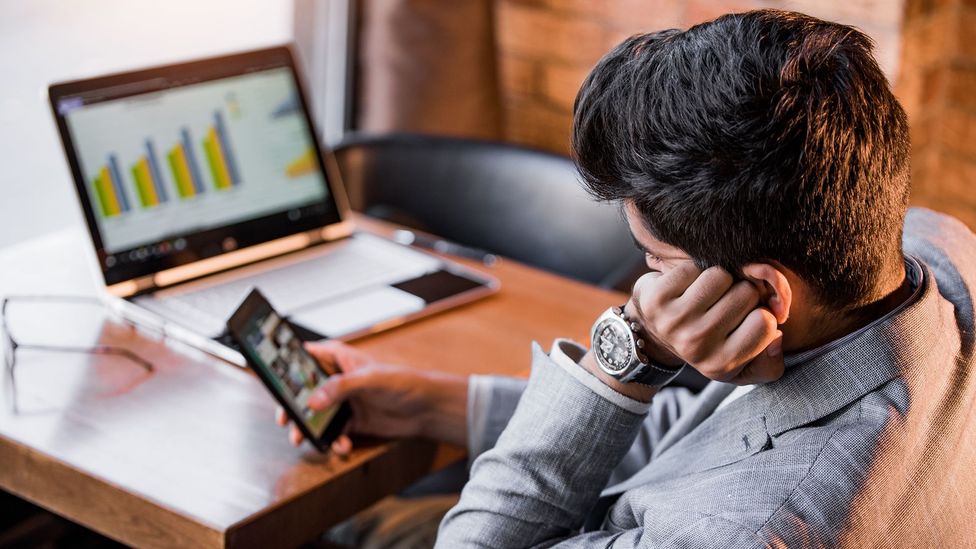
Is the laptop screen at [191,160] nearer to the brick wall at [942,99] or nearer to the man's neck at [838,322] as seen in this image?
the man's neck at [838,322]

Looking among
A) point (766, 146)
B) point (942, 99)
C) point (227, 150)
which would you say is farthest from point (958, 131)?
point (766, 146)

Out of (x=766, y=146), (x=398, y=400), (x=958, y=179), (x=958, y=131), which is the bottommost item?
(x=958, y=179)

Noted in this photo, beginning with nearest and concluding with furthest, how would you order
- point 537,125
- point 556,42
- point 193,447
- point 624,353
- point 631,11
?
point 624,353 < point 193,447 < point 631,11 < point 556,42 < point 537,125

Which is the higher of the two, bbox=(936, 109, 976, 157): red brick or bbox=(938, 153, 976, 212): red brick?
bbox=(936, 109, 976, 157): red brick

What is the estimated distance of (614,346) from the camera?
3.69 ft

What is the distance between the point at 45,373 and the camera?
1514mm

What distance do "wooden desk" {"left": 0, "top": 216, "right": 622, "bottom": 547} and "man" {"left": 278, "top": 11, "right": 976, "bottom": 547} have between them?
10.7 inches

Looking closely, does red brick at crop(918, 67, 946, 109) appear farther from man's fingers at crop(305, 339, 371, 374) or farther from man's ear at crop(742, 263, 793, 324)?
man's ear at crop(742, 263, 793, 324)

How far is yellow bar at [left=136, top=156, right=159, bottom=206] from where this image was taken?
5.71 ft

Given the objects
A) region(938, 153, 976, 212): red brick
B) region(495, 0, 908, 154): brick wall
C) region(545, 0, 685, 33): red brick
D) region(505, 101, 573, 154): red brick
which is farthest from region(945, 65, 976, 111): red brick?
region(505, 101, 573, 154): red brick

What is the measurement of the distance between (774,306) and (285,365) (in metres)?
0.64

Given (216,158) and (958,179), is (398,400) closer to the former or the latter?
(216,158)

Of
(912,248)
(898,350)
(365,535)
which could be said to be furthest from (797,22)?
(365,535)

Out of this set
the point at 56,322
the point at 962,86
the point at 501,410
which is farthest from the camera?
the point at 962,86
